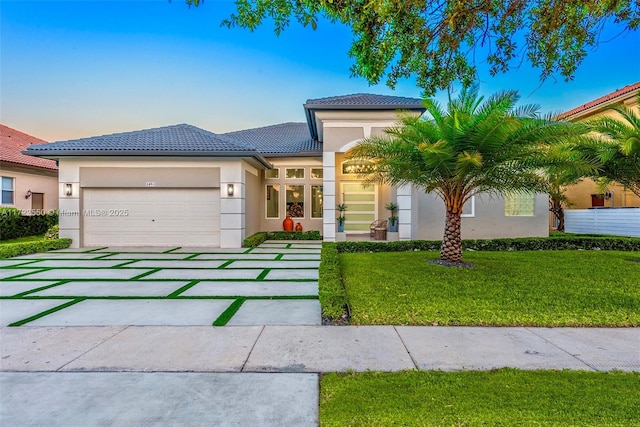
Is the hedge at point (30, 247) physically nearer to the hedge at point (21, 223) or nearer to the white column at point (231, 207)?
the hedge at point (21, 223)

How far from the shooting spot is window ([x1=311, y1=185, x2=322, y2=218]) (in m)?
16.9

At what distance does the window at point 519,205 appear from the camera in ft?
47.9

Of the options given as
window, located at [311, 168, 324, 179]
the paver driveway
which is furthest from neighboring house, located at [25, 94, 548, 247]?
window, located at [311, 168, 324, 179]

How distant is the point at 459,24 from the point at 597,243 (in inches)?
467

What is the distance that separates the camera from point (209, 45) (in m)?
12.4

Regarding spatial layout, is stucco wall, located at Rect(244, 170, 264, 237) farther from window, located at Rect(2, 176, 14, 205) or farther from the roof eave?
window, located at Rect(2, 176, 14, 205)

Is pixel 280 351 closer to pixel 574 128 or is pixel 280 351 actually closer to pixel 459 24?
pixel 459 24

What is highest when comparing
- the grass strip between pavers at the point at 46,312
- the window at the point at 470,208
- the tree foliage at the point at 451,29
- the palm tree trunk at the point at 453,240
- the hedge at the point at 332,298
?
the tree foliage at the point at 451,29

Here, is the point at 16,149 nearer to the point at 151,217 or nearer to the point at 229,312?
the point at 151,217

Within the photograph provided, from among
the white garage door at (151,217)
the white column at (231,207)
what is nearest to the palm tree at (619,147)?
the white column at (231,207)

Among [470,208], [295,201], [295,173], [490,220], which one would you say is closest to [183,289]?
[295,201]

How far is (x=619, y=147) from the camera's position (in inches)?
362

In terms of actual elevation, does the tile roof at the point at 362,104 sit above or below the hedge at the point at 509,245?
above

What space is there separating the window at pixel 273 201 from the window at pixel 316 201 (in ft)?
5.96
